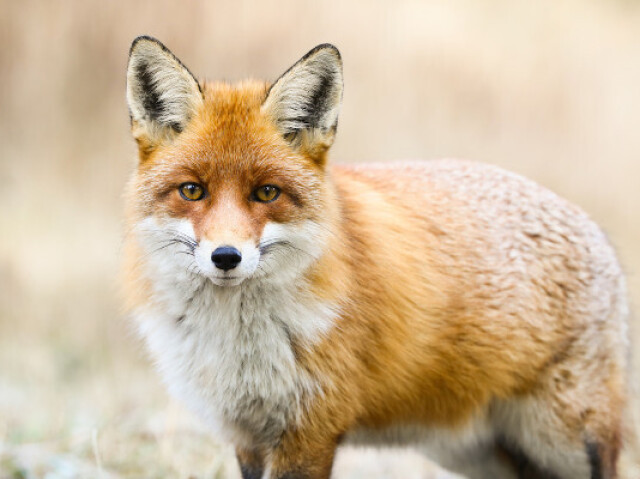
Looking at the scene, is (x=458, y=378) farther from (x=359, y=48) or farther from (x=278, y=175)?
(x=359, y=48)

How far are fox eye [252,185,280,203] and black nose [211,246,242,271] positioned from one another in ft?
1.28

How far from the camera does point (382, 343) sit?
409cm

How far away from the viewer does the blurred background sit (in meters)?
9.18

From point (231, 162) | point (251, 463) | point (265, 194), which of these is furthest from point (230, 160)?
point (251, 463)

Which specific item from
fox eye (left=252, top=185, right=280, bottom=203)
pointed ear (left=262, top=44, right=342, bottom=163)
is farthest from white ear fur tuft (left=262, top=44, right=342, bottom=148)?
fox eye (left=252, top=185, right=280, bottom=203)

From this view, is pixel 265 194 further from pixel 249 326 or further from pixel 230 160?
pixel 249 326

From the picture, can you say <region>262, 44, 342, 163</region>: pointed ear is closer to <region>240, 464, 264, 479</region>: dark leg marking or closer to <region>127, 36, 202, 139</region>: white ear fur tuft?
<region>127, 36, 202, 139</region>: white ear fur tuft

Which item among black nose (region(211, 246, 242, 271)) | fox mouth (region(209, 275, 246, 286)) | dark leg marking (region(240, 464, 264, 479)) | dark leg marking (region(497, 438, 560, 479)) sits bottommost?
dark leg marking (region(497, 438, 560, 479))

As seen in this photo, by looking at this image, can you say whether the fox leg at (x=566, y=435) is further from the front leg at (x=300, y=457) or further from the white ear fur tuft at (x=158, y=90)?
the white ear fur tuft at (x=158, y=90)

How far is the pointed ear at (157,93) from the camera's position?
3.74 meters

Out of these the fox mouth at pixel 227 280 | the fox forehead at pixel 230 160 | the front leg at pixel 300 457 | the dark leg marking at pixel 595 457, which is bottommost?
the dark leg marking at pixel 595 457

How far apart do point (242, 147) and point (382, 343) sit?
122 cm

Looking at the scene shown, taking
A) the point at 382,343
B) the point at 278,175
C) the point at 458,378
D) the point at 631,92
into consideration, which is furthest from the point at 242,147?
the point at 631,92

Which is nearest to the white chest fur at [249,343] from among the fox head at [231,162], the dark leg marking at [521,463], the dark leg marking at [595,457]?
the fox head at [231,162]
